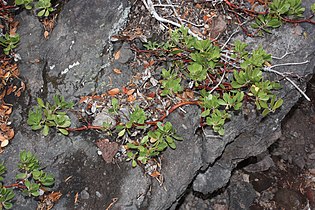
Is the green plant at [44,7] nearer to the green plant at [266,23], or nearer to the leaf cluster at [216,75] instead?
the leaf cluster at [216,75]

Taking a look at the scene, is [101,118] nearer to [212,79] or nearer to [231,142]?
[212,79]

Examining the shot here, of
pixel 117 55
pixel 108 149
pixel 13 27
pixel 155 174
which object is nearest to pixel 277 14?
Answer: pixel 117 55

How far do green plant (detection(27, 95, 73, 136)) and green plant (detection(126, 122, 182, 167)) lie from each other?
1.45ft

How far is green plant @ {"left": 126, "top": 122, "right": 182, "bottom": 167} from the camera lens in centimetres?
283

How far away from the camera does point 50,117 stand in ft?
9.27

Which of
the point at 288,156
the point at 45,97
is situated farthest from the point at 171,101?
the point at 288,156

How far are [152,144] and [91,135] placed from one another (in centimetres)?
41

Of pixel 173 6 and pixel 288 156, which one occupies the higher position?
pixel 173 6

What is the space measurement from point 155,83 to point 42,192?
104 cm

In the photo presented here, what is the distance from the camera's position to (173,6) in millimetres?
3268

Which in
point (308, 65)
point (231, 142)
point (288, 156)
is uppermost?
point (308, 65)

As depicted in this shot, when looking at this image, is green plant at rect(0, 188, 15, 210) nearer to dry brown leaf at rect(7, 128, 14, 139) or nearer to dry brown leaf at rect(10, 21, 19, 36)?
dry brown leaf at rect(7, 128, 14, 139)

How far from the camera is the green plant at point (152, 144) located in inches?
111

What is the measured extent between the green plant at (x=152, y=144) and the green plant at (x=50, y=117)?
0.44 metres
